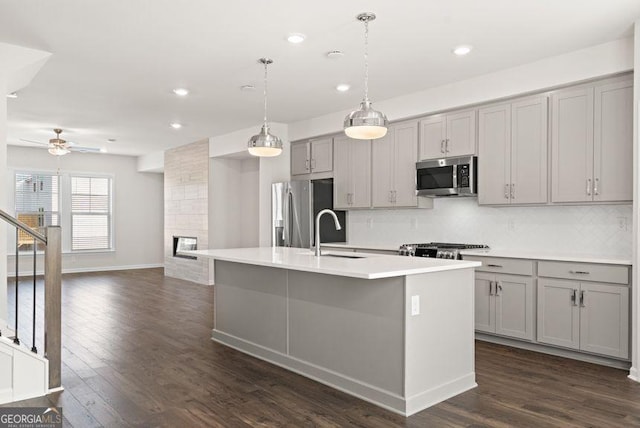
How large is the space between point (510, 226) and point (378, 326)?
8.62 feet

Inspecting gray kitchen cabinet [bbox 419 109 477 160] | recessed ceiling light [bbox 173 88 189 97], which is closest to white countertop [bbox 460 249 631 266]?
gray kitchen cabinet [bbox 419 109 477 160]

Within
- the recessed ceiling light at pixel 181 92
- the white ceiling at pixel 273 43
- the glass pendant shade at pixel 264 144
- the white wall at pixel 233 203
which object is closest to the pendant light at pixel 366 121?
the white ceiling at pixel 273 43

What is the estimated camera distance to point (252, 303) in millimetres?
4320

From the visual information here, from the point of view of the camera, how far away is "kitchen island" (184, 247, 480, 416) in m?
3.03

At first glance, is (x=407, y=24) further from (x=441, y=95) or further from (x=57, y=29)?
(x=57, y=29)

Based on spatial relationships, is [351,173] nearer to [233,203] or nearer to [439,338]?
[233,203]

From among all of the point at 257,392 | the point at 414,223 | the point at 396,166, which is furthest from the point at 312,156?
the point at 257,392

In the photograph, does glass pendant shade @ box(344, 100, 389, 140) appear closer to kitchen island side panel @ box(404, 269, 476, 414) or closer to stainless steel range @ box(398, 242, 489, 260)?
kitchen island side panel @ box(404, 269, 476, 414)

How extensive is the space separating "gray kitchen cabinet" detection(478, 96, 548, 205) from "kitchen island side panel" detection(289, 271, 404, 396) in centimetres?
227

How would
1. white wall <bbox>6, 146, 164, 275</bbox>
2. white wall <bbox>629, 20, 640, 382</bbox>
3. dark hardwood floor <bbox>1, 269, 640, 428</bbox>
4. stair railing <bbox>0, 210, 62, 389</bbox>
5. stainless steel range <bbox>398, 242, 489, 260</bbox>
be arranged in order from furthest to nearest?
1. white wall <bbox>6, 146, 164, 275</bbox>
2. stainless steel range <bbox>398, 242, 489, 260</bbox>
3. white wall <bbox>629, 20, 640, 382</bbox>
4. stair railing <bbox>0, 210, 62, 389</bbox>
5. dark hardwood floor <bbox>1, 269, 640, 428</bbox>

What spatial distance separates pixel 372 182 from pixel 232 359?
301 cm

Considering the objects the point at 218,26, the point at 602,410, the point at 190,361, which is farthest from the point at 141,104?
the point at 602,410

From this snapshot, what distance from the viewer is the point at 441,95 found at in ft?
17.3

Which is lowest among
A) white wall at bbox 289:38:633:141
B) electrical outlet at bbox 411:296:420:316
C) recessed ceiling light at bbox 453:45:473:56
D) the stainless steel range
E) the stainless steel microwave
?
electrical outlet at bbox 411:296:420:316
